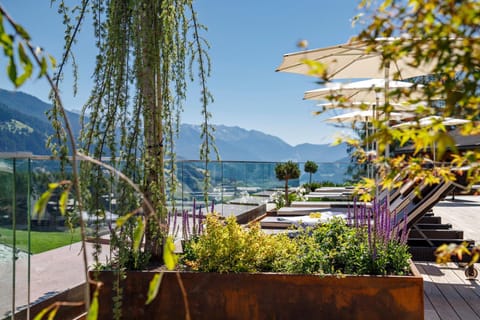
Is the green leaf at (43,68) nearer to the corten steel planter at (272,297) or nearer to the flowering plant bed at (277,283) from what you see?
the flowering plant bed at (277,283)

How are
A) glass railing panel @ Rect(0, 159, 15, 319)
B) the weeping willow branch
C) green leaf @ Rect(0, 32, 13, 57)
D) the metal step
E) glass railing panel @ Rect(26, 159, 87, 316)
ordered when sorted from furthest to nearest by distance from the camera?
1. the metal step
2. the weeping willow branch
3. glass railing panel @ Rect(26, 159, 87, 316)
4. glass railing panel @ Rect(0, 159, 15, 319)
5. green leaf @ Rect(0, 32, 13, 57)

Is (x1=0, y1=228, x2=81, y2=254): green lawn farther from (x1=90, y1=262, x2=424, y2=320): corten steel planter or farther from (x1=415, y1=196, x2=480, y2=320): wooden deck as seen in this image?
(x1=415, y1=196, x2=480, y2=320): wooden deck

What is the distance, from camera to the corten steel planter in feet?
9.25

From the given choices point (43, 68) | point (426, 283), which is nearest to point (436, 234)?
point (426, 283)

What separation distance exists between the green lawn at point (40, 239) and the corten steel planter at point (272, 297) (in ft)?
1.63

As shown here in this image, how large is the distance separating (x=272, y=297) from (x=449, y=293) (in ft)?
6.79

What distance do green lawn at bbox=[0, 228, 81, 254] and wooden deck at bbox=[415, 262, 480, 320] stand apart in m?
2.93

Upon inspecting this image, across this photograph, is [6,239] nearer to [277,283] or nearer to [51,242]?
[51,242]

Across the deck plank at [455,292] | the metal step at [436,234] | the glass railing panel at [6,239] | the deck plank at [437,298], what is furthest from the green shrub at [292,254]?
the metal step at [436,234]

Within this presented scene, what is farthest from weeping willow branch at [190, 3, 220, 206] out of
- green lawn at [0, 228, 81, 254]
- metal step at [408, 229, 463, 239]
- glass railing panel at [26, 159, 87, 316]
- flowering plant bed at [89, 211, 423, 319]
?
metal step at [408, 229, 463, 239]

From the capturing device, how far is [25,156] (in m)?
2.87

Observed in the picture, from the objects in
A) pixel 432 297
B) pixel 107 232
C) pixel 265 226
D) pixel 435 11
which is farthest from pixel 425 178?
pixel 265 226

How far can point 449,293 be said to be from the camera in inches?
160

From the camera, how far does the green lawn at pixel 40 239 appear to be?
106 inches
